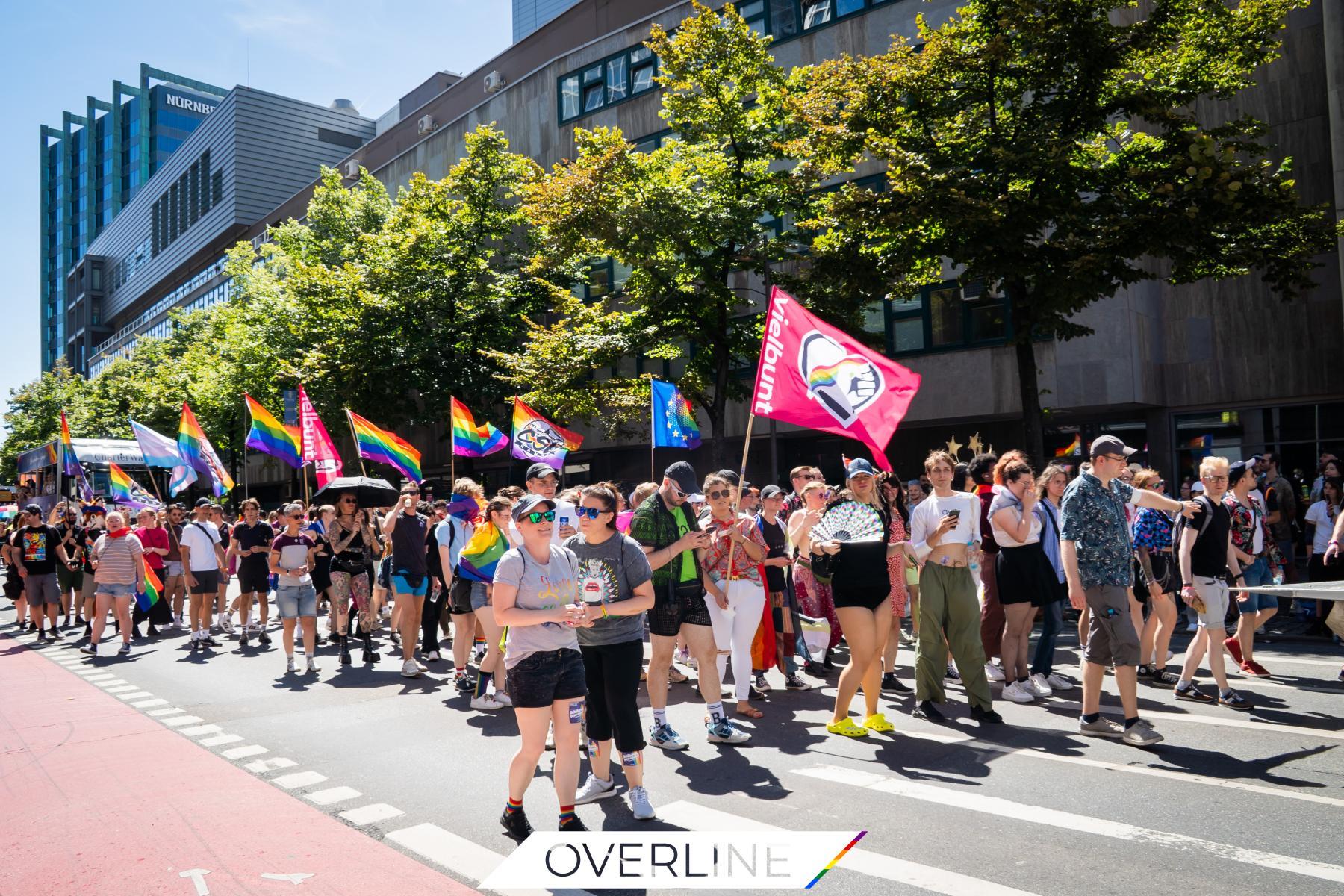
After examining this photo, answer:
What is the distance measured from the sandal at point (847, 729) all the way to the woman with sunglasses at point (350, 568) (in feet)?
21.7

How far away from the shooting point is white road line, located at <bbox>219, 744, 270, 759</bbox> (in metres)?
7.33

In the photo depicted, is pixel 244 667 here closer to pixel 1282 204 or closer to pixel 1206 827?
pixel 1206 827

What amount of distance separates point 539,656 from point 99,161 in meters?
146

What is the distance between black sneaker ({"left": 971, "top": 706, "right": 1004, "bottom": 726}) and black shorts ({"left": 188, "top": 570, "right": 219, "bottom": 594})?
11183 mm

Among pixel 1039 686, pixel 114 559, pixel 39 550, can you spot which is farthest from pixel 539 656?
pixel 39 550

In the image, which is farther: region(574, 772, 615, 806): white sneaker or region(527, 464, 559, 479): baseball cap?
region(527, 464, 559, 479): baseball cap

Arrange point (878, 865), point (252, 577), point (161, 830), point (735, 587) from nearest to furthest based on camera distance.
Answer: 1. point (878, 865)
2. point (161, 830)
3. point (735, 587)
4. point (252, 577)

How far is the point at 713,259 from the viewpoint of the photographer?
19.3 meters

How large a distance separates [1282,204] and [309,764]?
47.2ft

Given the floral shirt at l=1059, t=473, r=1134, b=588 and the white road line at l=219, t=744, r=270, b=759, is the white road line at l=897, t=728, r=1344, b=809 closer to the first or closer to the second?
the floral shirt at l=1059, t=473, r=1134, b=588

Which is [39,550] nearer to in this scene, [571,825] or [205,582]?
[205,582]

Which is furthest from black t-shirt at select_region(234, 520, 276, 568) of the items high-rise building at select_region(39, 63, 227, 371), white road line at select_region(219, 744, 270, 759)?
high-rise building at select_region(39, 63, 227, 371)

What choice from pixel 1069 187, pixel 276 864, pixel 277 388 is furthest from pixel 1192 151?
pixel 277 388

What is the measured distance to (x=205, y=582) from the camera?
14.2m
